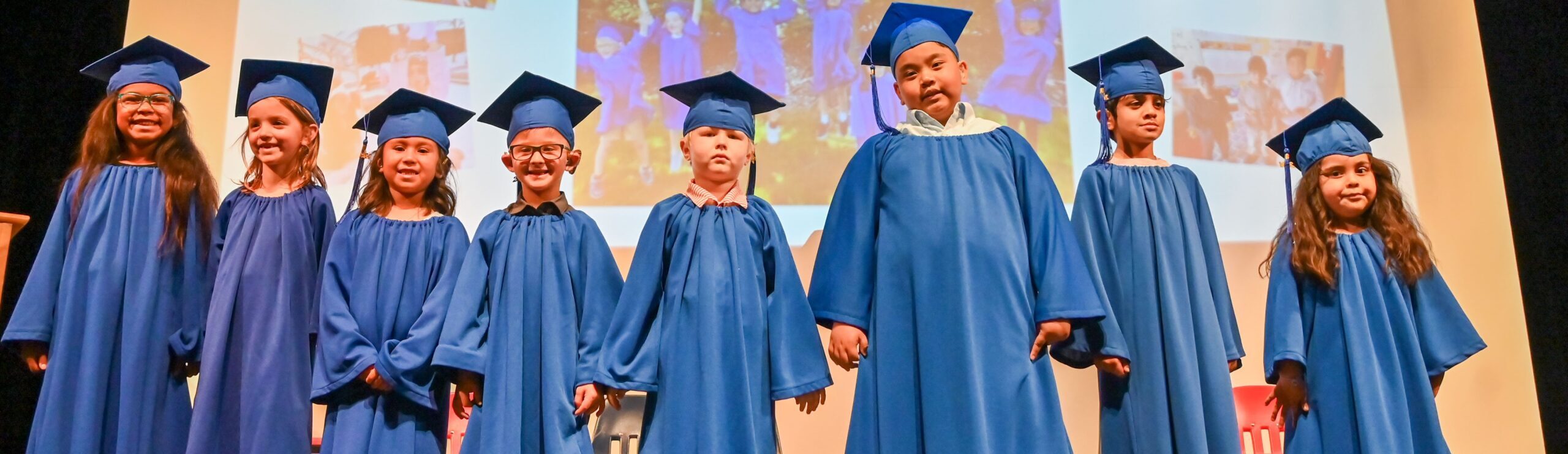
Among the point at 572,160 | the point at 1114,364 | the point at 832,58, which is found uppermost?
the point at 832,58

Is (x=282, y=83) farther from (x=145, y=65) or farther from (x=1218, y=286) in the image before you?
(x=1218, y=286)

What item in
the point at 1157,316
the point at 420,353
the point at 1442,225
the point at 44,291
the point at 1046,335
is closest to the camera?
the point at 1046,335

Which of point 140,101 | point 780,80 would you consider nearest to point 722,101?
point 780,80

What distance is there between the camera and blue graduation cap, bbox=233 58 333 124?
9.82 ft

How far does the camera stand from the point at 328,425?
267 cm

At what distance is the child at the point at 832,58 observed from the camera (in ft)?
14.4

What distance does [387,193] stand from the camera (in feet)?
9.64

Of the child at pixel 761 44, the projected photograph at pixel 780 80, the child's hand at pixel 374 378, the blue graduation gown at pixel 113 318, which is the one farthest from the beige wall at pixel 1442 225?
the child's hand at pixel 374 378

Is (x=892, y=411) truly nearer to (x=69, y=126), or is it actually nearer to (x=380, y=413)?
(x=380, y=413)

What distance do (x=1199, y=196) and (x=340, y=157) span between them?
3.43 m

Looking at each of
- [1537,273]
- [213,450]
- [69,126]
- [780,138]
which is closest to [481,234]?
[213,450]

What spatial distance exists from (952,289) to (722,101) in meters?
0.86

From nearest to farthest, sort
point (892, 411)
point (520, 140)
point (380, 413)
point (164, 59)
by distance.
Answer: point (892, 411) < point (380, 413) < point (520, 140) < point (164, 59)

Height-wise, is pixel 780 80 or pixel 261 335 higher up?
pixel 780 80
